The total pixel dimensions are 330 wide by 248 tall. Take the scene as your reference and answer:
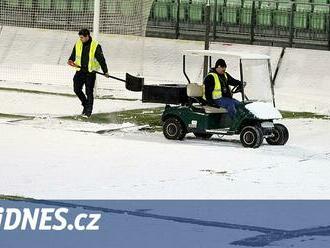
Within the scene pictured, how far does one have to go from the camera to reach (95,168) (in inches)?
587

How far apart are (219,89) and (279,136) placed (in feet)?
4.08

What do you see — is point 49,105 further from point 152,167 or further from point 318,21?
point 318,21

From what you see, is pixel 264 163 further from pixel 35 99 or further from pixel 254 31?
pixel 254 31

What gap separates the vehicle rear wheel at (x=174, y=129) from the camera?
18328 millimetres

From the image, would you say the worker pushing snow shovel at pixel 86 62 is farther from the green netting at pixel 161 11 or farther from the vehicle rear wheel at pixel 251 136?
the green netting at pixel 161 11

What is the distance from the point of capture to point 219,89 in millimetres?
18266

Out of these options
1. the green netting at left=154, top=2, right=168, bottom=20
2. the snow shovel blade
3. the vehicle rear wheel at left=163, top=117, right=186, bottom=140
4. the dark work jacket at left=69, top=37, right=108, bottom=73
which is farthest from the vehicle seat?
the green netting at left=154, top=2, right=168, bottom=20

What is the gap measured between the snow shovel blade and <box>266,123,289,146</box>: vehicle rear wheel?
3092mm

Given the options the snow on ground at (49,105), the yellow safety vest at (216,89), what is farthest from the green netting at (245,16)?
the yellow safety vest at (216,89)

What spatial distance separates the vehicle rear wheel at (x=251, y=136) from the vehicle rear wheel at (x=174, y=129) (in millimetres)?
1100

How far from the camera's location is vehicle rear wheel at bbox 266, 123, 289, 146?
714 inches

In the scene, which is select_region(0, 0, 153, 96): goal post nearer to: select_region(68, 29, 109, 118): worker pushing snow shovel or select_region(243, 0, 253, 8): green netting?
select_region(68, 29, 109, 118): worker pushing snow shovel

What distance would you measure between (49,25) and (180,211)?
1761 centimetres
